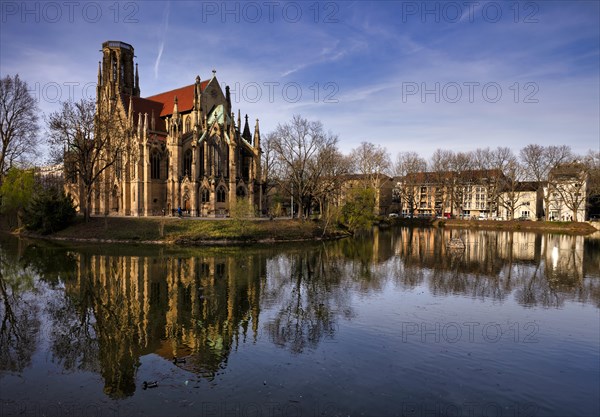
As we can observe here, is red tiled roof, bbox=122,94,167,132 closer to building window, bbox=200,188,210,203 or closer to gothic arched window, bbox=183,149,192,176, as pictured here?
gothic arched window, bbox=183,149,192,176

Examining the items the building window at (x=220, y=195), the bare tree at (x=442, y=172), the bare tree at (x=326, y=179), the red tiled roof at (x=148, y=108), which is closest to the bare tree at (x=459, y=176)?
the bare tree at (x=442, y=172)

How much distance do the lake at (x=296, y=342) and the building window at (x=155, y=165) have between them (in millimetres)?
32561

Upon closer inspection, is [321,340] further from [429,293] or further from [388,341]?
[429,293]

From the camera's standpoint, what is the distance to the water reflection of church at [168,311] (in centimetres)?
1230

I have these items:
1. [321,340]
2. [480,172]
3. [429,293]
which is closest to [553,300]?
[429,293]

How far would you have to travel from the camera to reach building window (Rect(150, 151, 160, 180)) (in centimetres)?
5878

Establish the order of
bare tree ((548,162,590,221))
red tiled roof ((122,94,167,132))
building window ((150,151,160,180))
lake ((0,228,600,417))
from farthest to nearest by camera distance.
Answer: bare tree ((548,162,590,221)), red tiled roof ((122,94,167,132)), building window ((150,151,160,180)), lake ((0,228,600,417))

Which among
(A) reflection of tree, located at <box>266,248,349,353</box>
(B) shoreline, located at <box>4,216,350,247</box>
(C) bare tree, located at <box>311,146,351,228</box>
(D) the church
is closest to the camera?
(A) reflection of tree, located at <box>266,248,349,353</box>

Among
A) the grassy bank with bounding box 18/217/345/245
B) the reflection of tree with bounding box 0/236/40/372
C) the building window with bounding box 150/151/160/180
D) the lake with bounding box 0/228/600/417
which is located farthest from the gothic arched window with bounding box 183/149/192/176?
the reflection of tree with bounding box 0/236/40/372

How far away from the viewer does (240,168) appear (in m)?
62.8

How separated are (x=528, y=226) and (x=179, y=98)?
6464 centimetres

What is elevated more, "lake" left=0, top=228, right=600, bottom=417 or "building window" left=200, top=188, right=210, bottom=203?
"building window" left=200, top=188, right=210, bottom=203

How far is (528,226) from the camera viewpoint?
7425cm

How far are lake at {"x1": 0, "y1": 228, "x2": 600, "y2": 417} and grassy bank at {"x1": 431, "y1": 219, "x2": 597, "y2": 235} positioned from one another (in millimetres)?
50859
